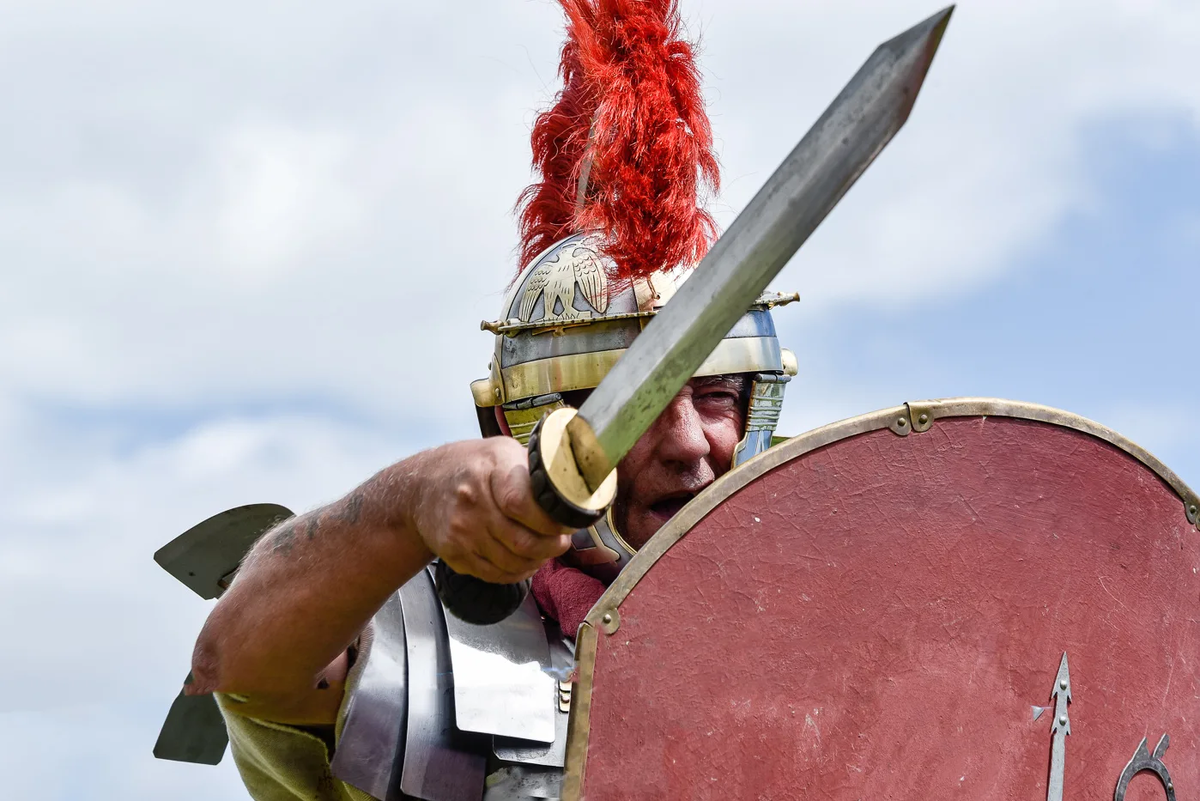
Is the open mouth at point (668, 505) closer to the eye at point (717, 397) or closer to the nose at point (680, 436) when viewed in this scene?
the nose at point (680, 436)

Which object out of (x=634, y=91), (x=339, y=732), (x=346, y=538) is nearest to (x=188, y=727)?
(x=339, y=732)

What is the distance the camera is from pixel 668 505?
3100 mm

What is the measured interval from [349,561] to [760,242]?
891 mm

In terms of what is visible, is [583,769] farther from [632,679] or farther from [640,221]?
[640,221]

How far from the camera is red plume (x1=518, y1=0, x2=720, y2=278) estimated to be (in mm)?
3133

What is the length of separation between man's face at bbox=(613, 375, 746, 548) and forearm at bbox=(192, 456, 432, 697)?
2.70ft

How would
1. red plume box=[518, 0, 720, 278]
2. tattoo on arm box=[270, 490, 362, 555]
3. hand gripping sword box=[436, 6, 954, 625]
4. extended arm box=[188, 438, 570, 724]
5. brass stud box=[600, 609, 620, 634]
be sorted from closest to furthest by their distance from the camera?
hand gripping sword box=[436, 6, 954, 625] → extended arm box=[188, 438, 570, 724] → brass stud box=[600, 609, 620, 634] → tattoo on arm box=[270, 490, 362, 555] → red plume box=[518, 0, 720, 278]

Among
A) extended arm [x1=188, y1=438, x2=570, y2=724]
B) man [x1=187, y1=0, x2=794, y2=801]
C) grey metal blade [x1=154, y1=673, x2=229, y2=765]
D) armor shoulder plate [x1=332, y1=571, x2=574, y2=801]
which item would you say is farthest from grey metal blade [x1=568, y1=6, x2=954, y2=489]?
grey metal blade [x1=154, y1=673, x2=229, y2=765]

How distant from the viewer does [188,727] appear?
310 centimetres

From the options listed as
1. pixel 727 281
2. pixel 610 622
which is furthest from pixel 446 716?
pixel 727 281

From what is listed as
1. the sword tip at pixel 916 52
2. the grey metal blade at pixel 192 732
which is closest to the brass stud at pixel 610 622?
the sword tip at pixel 916 52

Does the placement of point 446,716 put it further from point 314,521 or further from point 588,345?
point 588,345

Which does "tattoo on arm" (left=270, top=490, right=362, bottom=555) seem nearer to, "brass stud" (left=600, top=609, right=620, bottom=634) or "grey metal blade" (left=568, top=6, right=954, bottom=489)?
"brass stud" (left=600, top=609, right=620, bottom=634)

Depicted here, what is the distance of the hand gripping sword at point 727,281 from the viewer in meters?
1.75
